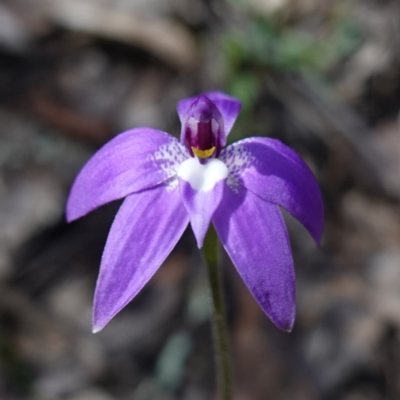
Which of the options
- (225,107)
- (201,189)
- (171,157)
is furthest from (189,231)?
(201,189)

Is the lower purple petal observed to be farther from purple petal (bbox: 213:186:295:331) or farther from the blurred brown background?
the blurred brown background

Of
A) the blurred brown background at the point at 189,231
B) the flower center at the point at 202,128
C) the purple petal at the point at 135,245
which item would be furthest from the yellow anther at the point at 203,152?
the blurred brown background at the point at 189,231

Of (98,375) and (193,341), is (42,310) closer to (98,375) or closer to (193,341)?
(98,375)

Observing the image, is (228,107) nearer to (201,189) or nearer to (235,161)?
(235,161)

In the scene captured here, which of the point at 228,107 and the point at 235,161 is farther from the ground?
the point at 228,107

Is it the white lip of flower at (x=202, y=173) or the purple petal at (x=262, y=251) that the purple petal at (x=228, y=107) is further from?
the purple petal at (x=262, y=251)

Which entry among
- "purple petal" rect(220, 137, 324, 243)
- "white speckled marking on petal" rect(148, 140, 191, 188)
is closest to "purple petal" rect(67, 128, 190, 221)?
"white speckled marking on petal" rect(148, 140, 191, 188)
